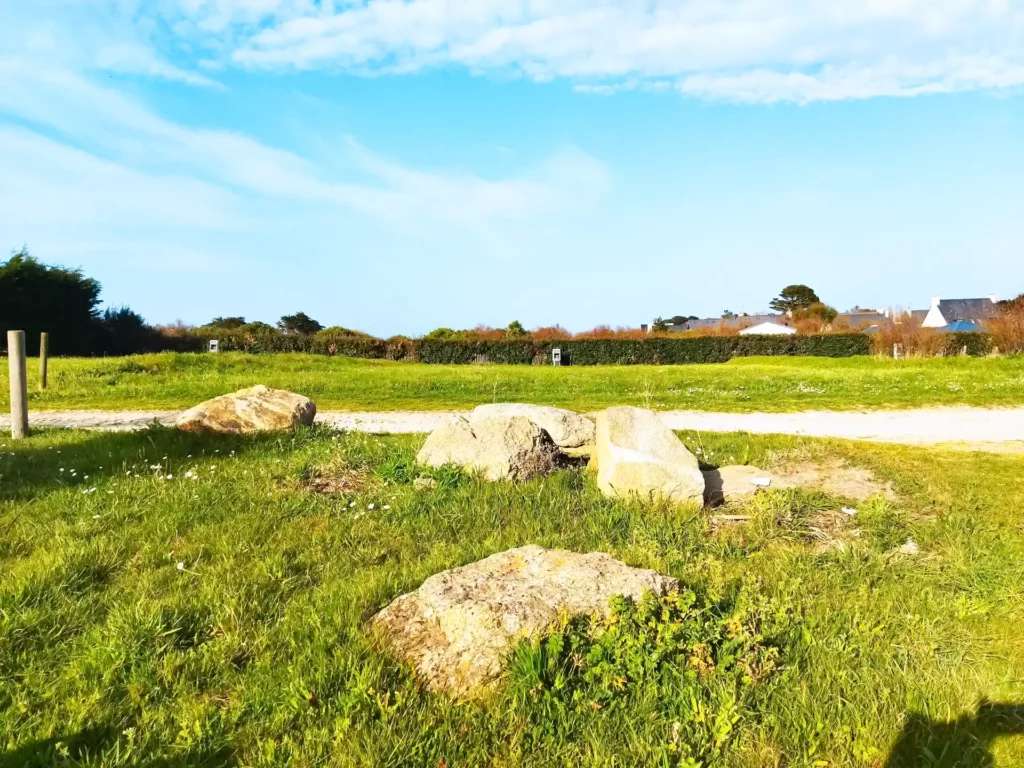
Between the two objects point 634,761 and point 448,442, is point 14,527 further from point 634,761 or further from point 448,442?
point 634,761

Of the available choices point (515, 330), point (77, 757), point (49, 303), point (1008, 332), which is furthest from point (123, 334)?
point (1008, 332)

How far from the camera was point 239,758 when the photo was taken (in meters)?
2.79

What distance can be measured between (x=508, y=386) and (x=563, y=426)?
375 inches

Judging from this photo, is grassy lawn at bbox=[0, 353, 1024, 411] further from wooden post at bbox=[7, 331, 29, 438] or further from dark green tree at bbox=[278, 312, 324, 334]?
dark green tree at bbox=[278, 312, 324, 334]

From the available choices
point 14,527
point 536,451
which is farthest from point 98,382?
point 536,451

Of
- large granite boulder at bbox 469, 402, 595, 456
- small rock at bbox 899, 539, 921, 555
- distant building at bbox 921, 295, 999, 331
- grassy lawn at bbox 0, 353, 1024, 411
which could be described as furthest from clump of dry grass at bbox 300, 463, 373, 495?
distant building at bbox 921, 295, 999, 331

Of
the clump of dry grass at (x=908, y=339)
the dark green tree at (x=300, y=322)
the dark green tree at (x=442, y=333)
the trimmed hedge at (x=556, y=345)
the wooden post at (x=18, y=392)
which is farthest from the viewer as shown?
the dark green tree at (x=300, y=322)

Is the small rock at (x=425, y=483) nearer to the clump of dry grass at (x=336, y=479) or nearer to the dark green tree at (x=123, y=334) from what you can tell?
the clump of dry grass at (x=336, y=479)

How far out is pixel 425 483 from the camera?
624 cm

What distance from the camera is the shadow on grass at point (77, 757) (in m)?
2.74

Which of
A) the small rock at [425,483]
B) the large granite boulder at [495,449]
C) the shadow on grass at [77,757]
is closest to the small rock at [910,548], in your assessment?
the large granite boulder at [495,449]

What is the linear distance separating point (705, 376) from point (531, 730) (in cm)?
1831

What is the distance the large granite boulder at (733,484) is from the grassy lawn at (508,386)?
6.60 m

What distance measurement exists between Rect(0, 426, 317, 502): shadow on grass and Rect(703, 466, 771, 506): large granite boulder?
14.9 feet
